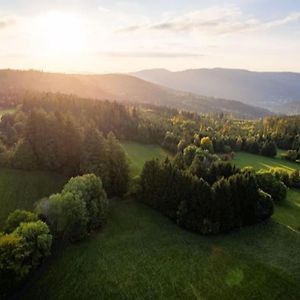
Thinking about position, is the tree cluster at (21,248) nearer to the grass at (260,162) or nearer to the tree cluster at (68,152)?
the tree cluster at (68,152)

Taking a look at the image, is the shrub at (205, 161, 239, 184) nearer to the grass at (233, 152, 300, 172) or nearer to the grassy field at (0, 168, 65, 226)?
the grassy field at (0, 168, 65, 226)

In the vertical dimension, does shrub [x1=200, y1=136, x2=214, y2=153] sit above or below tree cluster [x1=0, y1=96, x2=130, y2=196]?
below

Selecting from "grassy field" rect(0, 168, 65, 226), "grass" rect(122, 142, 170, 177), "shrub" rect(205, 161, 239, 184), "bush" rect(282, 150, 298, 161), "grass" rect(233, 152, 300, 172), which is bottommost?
"grass" rect(233, 152, 300, 172)

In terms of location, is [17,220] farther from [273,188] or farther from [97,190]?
[273,188]

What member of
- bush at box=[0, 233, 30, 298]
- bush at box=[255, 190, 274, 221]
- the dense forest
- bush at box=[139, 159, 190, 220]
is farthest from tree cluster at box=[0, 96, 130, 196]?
bush at box=[255, 190, 274, 221]

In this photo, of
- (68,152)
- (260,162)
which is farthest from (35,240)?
(260,162)

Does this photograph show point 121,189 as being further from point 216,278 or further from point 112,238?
point 216,278
